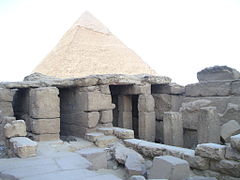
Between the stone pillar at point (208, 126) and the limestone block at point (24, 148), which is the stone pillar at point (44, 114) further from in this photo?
the stone pillar at point (208, 126)

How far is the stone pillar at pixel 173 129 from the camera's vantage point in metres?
7.00

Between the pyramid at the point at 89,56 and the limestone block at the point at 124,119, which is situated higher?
the pyramid at the point at 89,56

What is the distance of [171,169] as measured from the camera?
381 centimetres

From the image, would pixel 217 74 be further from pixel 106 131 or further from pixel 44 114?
pixel 44 114

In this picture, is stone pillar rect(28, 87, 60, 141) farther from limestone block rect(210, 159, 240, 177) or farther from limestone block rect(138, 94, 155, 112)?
limestone block rect(210, 159, 240, 177)

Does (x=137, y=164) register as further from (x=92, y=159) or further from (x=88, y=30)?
(x=88, y=30)

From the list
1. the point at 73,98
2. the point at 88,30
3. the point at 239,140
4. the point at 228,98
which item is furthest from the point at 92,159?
the point at 88,30

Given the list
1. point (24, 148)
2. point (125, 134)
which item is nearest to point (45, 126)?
point (24, 148)

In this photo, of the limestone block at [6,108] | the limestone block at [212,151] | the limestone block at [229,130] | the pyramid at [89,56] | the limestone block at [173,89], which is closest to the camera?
the limestone block at [212,151]

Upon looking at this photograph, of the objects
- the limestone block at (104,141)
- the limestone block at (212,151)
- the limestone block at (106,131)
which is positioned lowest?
the limestone block at (104,141)

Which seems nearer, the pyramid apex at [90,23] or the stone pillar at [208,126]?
the stone pillar at [208,126]

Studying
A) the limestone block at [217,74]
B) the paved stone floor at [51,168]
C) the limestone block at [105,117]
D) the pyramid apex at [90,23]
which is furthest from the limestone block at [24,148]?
the pyramid apex at [90,23]

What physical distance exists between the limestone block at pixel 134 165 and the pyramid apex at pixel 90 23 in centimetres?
5567

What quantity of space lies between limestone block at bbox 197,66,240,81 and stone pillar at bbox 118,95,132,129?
269cm
